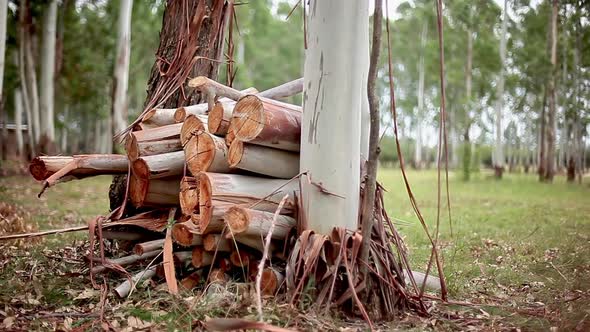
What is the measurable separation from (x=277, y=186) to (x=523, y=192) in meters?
13.0

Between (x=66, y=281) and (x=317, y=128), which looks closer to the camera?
(x=317, y=128)

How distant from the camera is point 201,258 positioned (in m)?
3.88

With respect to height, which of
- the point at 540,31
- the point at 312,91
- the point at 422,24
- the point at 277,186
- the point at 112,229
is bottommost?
the point at 112,229

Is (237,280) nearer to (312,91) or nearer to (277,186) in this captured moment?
(277,186)

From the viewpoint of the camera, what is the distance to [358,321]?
133 inches

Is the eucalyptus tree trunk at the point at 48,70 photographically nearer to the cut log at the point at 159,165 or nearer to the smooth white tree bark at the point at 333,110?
the cut log at the point at 159,165

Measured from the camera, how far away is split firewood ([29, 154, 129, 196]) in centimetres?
405

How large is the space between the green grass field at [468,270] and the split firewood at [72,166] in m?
0.69

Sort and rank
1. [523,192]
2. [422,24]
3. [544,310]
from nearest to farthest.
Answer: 1. [544,310]
2. [523,192]
3. [422,24]

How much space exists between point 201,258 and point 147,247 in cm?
45

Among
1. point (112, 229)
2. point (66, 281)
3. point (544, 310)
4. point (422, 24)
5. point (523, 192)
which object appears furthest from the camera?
point (422, 24)

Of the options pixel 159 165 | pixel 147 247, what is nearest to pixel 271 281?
pixel 147 247

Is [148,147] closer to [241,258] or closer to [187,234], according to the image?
[187,234]

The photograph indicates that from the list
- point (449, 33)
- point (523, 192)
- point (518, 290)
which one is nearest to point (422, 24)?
point (449, 33)
